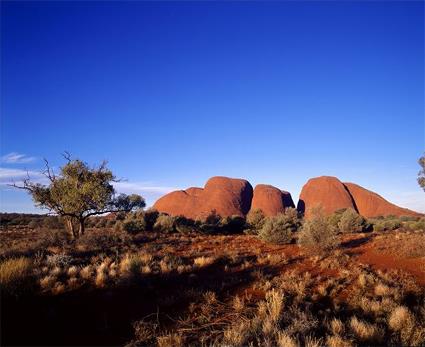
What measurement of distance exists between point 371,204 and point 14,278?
2974 inches

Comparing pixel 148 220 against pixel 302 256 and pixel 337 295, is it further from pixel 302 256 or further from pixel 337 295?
pixel 337 295

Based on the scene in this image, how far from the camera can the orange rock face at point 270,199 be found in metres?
75.6

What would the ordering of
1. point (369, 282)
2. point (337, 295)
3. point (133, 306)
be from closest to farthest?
point (133, 306) < point (337, 295) < point (369, 282)

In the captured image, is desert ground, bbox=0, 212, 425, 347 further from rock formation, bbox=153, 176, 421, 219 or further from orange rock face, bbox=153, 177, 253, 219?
orange rock face, bbox=153, 177, 253, 219

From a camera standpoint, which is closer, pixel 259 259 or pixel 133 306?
pixel 133 306

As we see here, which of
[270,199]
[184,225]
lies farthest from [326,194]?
[184,225]

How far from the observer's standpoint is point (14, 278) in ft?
27.6

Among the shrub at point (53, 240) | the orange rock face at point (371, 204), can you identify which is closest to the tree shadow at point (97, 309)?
the shrub at point (53, 240)

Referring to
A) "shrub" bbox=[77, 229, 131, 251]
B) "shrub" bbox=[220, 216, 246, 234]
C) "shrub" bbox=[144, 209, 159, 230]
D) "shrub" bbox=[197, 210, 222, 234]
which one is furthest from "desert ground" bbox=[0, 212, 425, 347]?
"shrub" bbox=[220, 216, 246, 234]

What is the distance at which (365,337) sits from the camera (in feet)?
20.5

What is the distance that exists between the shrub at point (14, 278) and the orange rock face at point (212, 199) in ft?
213

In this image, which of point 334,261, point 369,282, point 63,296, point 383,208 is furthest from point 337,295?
point 383,208

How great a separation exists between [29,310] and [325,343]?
19.8 ft

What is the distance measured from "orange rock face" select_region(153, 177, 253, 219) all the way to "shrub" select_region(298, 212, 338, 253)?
2120 inches
